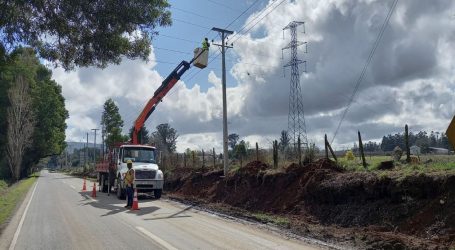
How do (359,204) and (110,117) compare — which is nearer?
(359,204)

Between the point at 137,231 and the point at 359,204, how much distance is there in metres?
6.49

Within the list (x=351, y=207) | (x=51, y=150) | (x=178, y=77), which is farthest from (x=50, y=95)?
(x=351, y=207)

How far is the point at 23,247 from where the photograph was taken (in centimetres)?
1044

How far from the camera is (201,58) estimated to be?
2423 cm

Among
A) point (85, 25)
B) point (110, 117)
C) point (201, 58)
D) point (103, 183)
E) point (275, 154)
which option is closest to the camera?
point (85, 25)

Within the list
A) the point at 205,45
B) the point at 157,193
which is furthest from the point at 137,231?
the point at 205,45

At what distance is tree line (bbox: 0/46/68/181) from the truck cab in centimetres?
2510

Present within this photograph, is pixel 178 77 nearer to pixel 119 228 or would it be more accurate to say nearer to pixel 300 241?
pixel 119 228

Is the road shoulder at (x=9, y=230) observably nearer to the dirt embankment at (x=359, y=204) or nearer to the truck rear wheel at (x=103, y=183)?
the dirt embankment at (x=359, y=204)

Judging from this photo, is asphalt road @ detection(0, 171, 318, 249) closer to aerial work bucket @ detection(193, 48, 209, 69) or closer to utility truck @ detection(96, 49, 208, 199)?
utility truck @ detection(96, 49, 208, 199)

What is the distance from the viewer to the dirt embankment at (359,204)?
10258 mm

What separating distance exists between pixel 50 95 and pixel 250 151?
166 feet

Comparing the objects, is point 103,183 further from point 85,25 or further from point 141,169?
point 85,25

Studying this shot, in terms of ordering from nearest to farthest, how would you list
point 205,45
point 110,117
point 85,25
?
1. point 85,25
2. point 205,45
3. point 110,117
